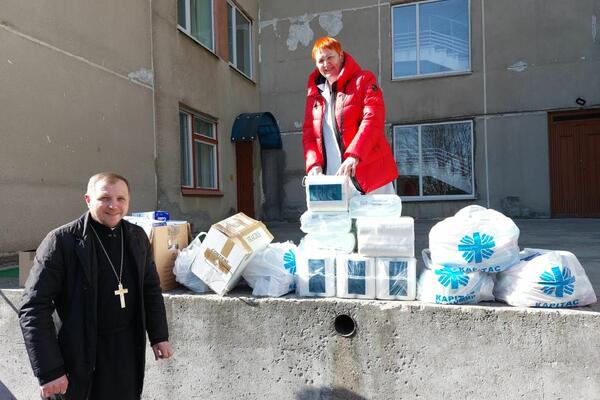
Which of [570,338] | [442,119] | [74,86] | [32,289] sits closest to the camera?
[32,289]

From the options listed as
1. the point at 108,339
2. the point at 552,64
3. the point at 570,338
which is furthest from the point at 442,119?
the point at 108,339

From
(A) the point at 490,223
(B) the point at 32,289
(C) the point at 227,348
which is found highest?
(A) the point at 490,223

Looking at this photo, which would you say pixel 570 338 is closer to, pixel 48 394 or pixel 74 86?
pixel 48 394

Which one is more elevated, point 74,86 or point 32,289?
point 74,86

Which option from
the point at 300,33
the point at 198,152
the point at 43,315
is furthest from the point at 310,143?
the point at 300,33

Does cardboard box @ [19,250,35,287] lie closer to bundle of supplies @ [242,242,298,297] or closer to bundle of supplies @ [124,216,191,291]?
bundle of supplies @ [124,216,191,291]

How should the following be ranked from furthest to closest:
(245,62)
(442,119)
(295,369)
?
(245,62)
(442,119)
(295,369)

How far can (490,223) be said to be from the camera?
102 inches

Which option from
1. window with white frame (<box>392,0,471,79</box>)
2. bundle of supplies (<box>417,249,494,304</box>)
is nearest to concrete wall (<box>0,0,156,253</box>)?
bundle of supplies (<box>417,249,494,304</box>)

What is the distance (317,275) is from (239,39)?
9260 mm

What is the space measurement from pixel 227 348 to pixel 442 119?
874 cm

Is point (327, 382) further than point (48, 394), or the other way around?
point (327, 382)

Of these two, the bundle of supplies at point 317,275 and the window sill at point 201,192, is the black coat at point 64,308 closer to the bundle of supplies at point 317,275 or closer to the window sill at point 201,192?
the bundle of supplies at point 317,275

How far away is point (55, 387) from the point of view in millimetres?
1852
